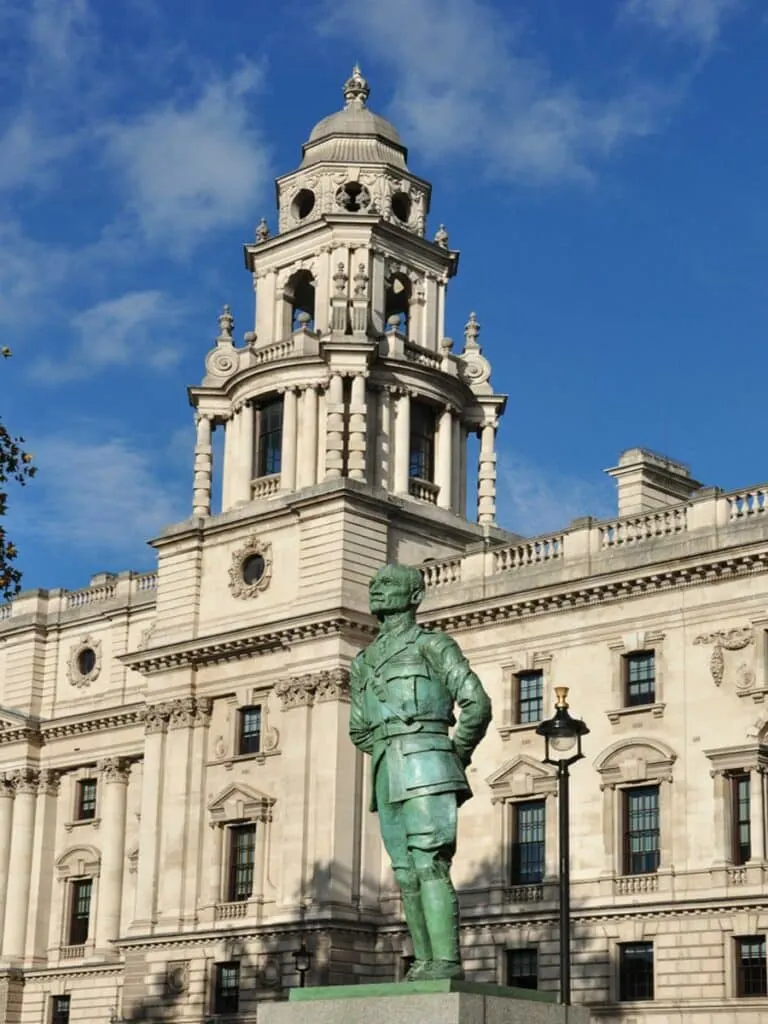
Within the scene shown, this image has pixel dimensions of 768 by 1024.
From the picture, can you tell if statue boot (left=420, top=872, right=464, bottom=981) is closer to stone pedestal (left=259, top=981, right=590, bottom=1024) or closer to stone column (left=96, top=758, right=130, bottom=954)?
stone pedestal (left=259, top=981, right=590, bottom=1024)

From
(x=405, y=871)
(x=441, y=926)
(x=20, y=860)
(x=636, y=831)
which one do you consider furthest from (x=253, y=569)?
(x=441, y=926)

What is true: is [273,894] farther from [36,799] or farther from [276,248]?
[276,248]

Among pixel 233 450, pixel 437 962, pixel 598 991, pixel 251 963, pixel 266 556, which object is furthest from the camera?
pixel 233 450

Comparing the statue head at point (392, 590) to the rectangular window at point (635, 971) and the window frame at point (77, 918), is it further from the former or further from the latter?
the window frame at point (77, 918)

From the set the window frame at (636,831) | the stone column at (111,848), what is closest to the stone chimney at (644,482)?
the window frame at (636,831)

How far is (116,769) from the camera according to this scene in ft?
203

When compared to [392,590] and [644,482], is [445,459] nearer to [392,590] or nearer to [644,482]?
[644,482]

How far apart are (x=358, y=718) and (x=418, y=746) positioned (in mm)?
843

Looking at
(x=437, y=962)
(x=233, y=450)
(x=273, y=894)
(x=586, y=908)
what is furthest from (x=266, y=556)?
(x=437, y=962)

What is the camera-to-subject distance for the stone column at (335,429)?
174 ft

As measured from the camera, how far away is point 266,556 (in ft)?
177

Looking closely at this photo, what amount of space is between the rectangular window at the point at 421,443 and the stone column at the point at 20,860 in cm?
1767

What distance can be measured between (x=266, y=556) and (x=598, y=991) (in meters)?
15.8

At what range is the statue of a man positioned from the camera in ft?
54.1
